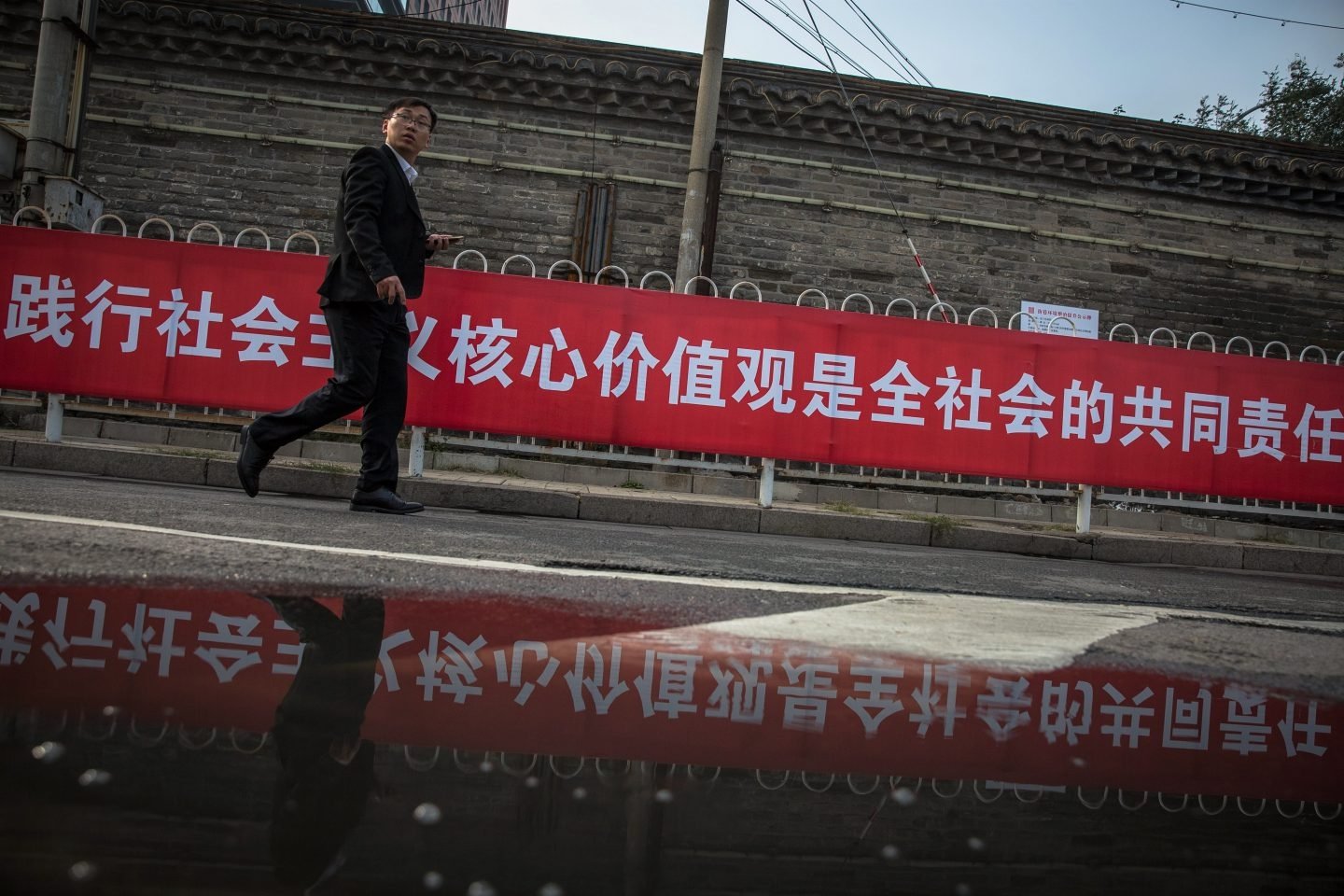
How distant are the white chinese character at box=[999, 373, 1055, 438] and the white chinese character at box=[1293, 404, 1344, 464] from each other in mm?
1956

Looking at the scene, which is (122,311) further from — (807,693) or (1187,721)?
(1187,721)

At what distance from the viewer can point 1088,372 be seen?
22.1 feet

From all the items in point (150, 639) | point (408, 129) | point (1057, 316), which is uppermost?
point (1057, 316)

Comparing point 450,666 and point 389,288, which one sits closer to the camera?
point 450,666

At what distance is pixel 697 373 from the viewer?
6539 mm

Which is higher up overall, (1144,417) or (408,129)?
(408,129)

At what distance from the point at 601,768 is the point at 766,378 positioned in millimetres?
5505

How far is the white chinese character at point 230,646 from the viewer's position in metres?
1.53

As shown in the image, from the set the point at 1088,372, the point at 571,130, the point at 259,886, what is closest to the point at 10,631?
the point at 259,886

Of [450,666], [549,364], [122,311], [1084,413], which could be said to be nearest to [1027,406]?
[1084,413]

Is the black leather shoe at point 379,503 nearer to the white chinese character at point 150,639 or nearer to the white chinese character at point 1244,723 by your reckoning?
the white chinese character at point 150,639

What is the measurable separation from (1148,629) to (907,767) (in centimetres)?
176

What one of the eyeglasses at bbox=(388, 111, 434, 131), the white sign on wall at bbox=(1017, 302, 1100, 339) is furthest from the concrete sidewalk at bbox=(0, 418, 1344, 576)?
the white sign on wall at bbox=(1017, 302, 1100, 339)

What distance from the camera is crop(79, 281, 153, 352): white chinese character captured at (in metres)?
6.28
